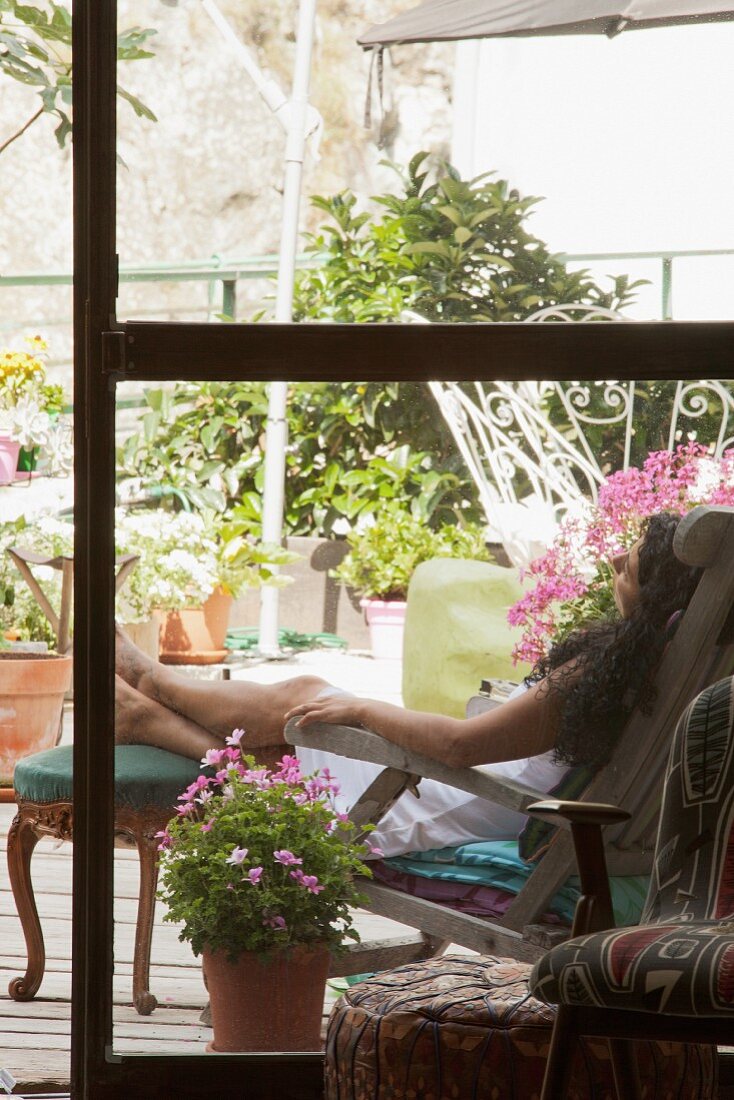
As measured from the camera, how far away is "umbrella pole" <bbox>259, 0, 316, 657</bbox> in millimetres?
2195

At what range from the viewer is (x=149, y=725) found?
2.21 meters

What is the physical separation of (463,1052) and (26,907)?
3.45 ft

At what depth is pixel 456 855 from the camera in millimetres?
2131

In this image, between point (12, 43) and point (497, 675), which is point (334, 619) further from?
point (12, 43)

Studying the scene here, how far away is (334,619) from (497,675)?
31cm

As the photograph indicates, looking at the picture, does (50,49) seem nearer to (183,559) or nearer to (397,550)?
(183,559)

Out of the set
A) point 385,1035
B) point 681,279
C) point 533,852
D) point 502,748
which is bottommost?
point 385,1035

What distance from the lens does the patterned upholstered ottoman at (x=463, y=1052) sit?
5.65ft

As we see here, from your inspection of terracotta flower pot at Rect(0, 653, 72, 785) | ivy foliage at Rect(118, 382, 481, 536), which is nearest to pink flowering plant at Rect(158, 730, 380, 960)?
ivy foliage at Rect(118, 382, 481, 536)

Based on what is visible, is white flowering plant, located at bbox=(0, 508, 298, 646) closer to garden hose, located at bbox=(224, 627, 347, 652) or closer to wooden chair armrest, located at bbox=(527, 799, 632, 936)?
garden hose, located at bbox=(224, 627, 347, 652)

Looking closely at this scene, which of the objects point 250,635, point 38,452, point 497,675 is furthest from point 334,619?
point 38,452

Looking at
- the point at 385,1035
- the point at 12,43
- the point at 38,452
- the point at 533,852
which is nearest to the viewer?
the point at 385,1035


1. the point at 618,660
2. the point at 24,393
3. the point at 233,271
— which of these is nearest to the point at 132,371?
the point at 233,271

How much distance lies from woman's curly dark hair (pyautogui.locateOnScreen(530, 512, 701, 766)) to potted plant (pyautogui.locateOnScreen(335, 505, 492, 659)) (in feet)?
0.89
